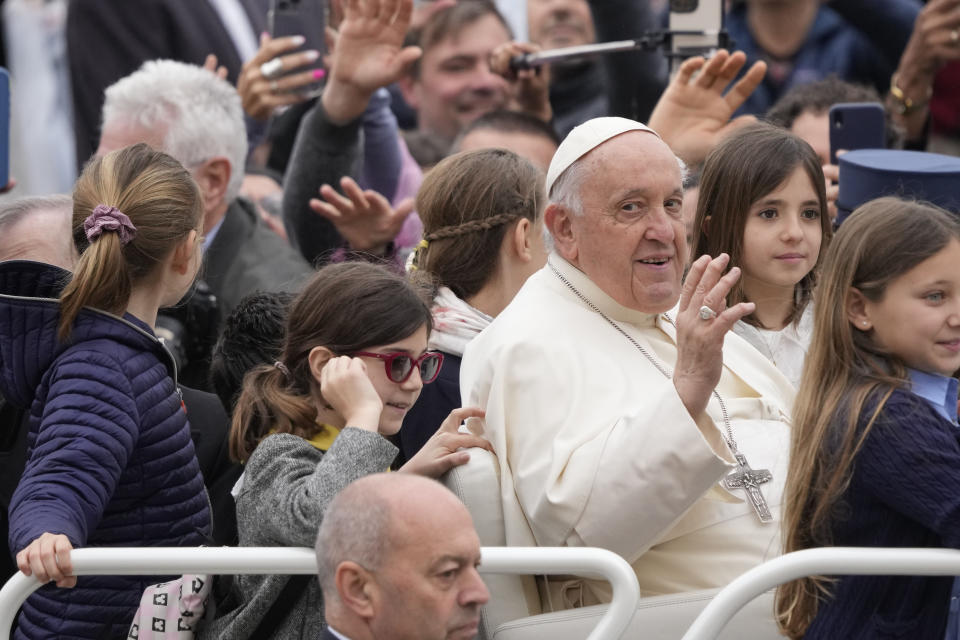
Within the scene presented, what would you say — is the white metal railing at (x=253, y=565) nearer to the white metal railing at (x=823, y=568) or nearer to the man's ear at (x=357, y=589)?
the white metal railing at (x=823, y=568)

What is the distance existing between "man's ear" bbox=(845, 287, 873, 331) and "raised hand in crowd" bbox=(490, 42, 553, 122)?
3564mm

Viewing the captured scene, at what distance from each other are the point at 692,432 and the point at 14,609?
147 cm

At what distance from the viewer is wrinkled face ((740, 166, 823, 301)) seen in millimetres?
4414

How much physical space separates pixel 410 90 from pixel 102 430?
18.0ft

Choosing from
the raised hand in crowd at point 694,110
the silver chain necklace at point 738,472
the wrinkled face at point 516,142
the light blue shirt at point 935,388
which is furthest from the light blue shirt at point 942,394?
the wrinkled face at point 516,142

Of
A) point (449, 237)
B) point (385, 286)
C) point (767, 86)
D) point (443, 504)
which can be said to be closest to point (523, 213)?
point (449, 237)

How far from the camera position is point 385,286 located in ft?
12.2

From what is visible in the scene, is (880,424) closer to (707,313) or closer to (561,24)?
(707,313)

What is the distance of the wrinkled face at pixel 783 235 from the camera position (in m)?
4.41

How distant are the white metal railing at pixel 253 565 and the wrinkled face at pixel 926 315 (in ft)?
2.49

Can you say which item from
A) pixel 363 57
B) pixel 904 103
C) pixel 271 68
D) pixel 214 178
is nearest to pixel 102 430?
pixel 214 178

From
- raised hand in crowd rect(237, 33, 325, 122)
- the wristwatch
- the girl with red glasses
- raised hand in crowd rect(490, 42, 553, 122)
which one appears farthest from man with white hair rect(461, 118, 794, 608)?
the wristwatch

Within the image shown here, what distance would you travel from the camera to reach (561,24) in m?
7.88

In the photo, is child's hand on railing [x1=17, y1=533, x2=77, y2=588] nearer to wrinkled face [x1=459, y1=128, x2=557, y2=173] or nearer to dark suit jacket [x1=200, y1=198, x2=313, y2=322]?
dark suit jacket [x1=200, y1=198, x2=313, y2=322]
